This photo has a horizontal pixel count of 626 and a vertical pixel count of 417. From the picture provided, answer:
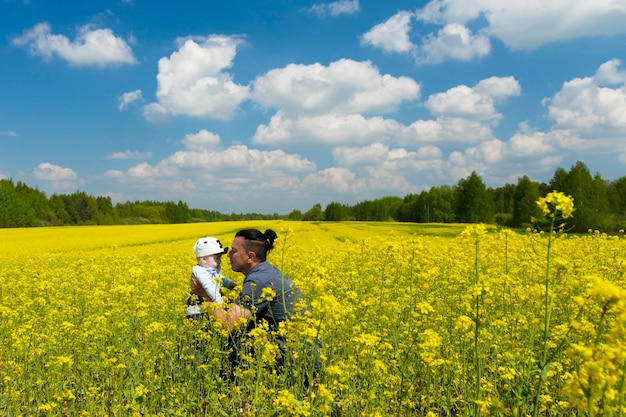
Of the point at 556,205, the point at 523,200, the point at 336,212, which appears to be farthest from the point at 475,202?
the point at 556,205

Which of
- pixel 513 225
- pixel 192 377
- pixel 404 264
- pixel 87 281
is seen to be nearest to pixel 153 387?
pixel 192 377

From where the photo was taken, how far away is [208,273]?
4.77 meters

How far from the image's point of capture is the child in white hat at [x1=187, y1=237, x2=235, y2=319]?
180 inches

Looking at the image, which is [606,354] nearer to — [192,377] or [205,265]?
[192,377]

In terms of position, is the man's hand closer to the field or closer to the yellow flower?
the field

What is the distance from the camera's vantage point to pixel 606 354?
5.01 feet

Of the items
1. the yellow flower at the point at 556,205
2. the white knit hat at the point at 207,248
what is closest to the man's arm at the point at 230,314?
the white knit hat at the point at 207,248

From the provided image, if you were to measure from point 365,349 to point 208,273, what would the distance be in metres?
2.19

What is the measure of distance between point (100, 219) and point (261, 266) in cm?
7596

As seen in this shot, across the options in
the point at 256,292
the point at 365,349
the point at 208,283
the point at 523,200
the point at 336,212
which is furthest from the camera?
the point at 336,212

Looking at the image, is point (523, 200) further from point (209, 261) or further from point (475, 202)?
point (209, 261)

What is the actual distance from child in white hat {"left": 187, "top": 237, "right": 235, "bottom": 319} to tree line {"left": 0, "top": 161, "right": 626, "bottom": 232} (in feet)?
99.8

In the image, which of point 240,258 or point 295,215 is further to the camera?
point 295,215

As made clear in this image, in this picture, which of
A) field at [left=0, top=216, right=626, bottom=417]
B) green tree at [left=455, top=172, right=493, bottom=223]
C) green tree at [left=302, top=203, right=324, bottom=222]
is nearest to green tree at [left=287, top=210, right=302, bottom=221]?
green tree at [left=302, top=203, right=324, bottom=222]
